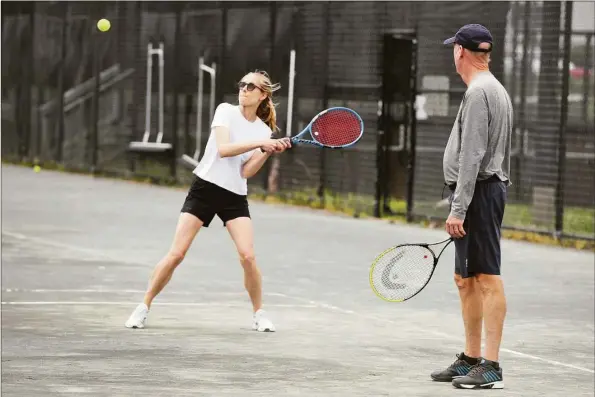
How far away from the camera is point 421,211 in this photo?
1953cm

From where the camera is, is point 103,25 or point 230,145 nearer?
point 230,145

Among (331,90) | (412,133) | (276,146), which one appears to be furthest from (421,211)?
(276,146)

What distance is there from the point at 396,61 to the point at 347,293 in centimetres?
741

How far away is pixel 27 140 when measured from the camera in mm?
30141

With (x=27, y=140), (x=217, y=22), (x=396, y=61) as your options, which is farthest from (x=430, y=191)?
(x=27, y=140)

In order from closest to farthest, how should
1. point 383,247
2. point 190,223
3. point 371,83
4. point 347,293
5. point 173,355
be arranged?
point 173,355 < point 190,223 < point 347,293 < point 383,247 < point 371,83

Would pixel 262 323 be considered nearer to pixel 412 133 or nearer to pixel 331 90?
pixel 412 133

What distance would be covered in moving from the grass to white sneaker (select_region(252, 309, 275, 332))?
23.4 ft

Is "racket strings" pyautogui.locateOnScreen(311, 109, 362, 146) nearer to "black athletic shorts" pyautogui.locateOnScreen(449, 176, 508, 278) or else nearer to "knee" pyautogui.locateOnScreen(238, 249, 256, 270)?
"knee" pyautogui.locateOnScreen(238, 249, 256, 270)

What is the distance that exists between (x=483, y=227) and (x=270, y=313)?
11.3 feet

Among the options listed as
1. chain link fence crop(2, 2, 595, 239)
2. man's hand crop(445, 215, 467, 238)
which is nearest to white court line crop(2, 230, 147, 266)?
chain link fence crop(2, 2, 595, 239)

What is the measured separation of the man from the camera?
8.52 metres

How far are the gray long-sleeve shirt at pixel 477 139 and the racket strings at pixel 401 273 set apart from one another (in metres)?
0.59

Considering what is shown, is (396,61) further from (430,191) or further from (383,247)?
(383,247)
